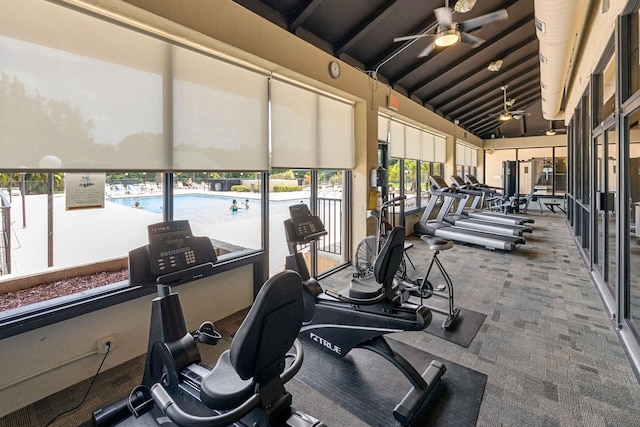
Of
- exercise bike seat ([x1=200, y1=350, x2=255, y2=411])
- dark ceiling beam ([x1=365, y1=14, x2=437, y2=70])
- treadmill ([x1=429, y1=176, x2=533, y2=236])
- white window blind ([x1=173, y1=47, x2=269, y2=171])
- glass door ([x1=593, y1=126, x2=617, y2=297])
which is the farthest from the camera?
treadmill ([x1=429, y1=176, x2=533, y2=236])

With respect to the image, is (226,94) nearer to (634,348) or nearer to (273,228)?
(273,228)

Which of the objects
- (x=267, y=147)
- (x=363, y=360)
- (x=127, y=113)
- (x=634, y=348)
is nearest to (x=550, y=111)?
(x=634, y=348)

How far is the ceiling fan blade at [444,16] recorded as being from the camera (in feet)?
10.1

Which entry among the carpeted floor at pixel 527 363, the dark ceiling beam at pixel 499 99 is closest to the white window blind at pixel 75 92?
the carpeted floor at pixel 527 363

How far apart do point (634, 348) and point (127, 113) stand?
414 cm

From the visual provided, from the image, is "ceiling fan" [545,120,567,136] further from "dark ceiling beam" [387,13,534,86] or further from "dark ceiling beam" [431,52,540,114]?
"dark ceiling beam" [387,13,534,86]

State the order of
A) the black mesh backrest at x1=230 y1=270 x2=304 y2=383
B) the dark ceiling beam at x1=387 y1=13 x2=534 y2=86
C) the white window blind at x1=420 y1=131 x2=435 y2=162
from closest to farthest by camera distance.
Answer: the black mesh backrest at x1=230 y1=270 x2=304 y2=383
the dark ceiling beam at x1=387 y1=13 x2=534 y2=86
the white window blind at x1=420 y1=131 x2=435 y2=162

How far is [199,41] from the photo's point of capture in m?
2.62

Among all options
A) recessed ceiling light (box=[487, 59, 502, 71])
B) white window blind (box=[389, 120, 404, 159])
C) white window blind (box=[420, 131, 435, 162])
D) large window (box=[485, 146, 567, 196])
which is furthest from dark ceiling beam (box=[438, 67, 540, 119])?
large window (box=[485, 146, 567, 196])

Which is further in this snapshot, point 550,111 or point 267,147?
point 550,111

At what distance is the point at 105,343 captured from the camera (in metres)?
2.33

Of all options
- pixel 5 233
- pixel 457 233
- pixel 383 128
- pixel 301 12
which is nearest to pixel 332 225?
pixel 383 128

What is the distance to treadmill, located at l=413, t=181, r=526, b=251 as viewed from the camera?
18.6ft

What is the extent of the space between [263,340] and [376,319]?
45.1 inches
